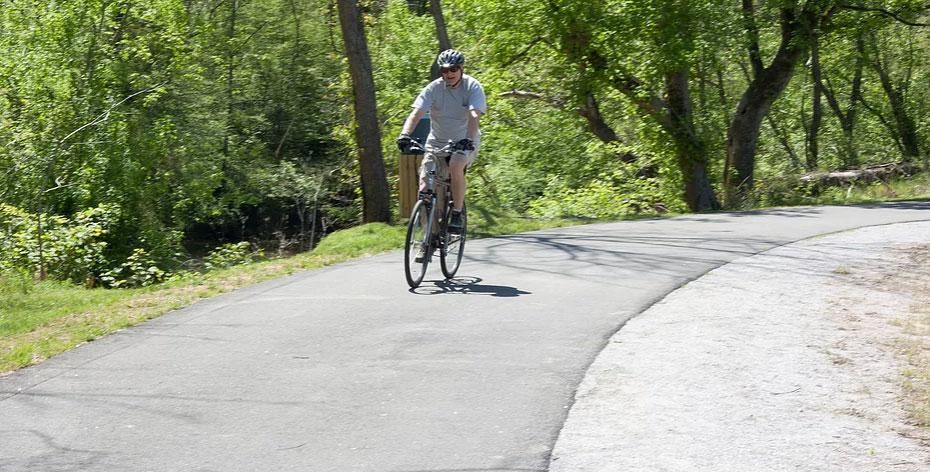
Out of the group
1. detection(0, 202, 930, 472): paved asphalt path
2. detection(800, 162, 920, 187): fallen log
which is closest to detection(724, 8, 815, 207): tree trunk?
detection(800, 162, 920, 187): fallen log

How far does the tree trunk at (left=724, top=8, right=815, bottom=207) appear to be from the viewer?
24.1m

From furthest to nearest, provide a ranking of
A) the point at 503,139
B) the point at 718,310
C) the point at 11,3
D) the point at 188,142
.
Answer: the point at 503,139 < the point at 188,142 < the point at 11,3 < the point at 718,310

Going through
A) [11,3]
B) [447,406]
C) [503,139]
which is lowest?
[447,406]

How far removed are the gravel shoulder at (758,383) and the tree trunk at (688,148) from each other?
45.3ft

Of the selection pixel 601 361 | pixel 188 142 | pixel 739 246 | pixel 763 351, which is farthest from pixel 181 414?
pixel 188 142

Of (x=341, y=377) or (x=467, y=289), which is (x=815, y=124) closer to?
(x=467, y=289)

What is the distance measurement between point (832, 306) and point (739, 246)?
4.07m

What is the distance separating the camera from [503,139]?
29.9m

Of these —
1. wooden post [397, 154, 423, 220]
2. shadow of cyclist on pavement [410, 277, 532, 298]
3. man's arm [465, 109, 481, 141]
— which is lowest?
shadow of cyclist on pavement [410, 277, 532, 298]

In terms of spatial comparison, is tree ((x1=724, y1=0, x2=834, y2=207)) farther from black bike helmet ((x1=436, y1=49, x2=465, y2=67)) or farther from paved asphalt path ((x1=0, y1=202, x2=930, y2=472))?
black bike helmet ((x1=436, y1=49, x2=465, y2=67))

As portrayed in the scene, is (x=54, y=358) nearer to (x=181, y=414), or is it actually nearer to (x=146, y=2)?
(x=181, y=414)

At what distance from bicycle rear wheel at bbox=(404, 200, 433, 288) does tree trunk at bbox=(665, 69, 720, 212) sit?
14915mm

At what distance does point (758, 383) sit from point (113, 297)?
6.98 m

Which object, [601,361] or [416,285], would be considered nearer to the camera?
[601,361]
